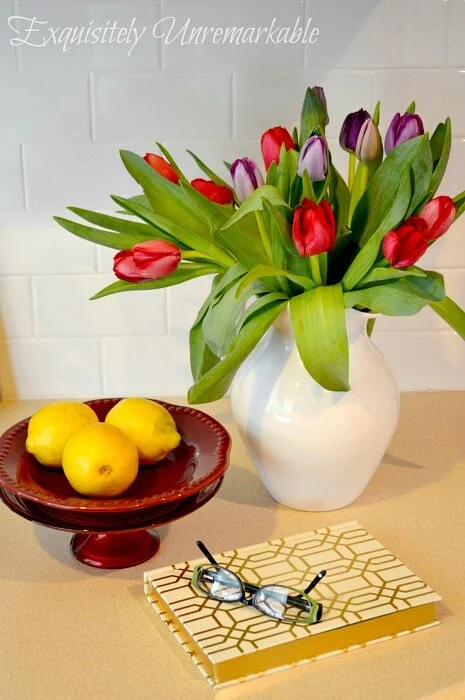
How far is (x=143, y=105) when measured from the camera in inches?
54.6

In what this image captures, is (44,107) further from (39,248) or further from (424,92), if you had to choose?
(424,92)

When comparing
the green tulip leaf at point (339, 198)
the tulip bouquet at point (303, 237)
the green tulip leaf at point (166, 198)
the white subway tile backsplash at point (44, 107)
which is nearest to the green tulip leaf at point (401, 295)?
the tulip bouquet at point (303, 237)

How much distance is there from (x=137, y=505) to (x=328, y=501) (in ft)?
0.96

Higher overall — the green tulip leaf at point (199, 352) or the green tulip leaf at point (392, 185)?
the green tulip leaf at point (392, 185)

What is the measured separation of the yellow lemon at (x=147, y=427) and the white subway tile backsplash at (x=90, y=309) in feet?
1.40

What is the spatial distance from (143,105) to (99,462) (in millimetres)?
645

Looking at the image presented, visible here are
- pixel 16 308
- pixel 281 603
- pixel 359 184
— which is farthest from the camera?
pixel 16 308

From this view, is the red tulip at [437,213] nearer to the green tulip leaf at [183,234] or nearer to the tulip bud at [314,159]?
the tulip bud at [314,159]

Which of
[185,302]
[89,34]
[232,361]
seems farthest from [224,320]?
[89,34]

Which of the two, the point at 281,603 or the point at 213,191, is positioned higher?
the point at 213,191

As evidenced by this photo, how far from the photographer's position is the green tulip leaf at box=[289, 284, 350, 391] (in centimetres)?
96

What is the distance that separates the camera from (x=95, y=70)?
1369 millimetres

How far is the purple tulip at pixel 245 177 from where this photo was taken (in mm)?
1026

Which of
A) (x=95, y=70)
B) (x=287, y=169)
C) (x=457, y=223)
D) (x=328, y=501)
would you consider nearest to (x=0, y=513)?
(x=328, y=501)
